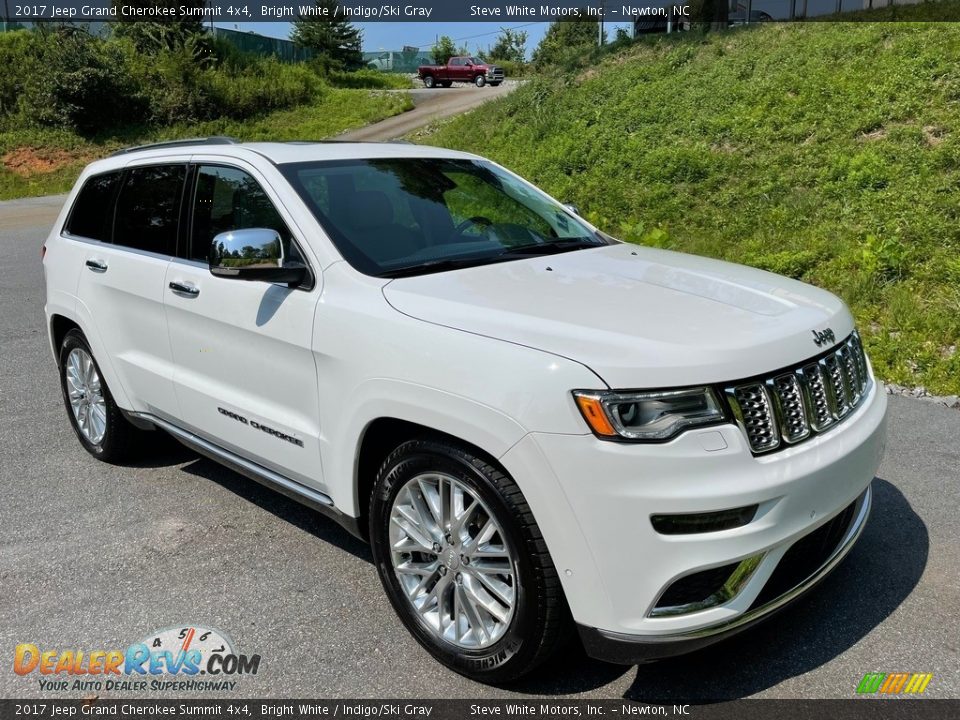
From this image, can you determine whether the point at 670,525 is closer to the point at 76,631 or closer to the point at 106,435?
the point at 76,631

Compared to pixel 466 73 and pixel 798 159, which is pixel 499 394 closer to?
pixel 798 159

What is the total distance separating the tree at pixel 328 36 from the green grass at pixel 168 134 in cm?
830

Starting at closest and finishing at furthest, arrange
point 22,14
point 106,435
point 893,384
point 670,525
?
point 670,525, point 106,435, point 893,384, point 22,14

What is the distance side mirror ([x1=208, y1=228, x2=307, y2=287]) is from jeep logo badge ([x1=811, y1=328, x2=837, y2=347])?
1.93 meters

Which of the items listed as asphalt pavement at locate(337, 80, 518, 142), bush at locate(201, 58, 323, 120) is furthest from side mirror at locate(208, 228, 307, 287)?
bush at locate(201, 58, 323, 120)

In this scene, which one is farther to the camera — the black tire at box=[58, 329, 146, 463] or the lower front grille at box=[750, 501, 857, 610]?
the black tire at box=[58, 329, 146, 463]

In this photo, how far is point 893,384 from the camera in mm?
6098

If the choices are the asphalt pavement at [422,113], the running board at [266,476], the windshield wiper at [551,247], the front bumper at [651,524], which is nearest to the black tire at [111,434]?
the running board at [266,476]

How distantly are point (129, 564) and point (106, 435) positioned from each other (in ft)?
4.27

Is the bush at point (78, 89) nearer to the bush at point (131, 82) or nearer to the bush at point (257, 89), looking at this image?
the bush at point (131, 82)

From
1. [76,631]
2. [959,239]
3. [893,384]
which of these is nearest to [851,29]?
[959,239]

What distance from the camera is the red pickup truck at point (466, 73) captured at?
43125 millimetres

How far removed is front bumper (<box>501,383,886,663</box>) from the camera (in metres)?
2.45

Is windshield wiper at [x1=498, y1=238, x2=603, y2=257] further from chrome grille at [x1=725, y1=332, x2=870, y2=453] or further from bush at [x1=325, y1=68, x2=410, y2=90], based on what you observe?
bush at [x1=325, y1=68, x2=410, y2=90]
